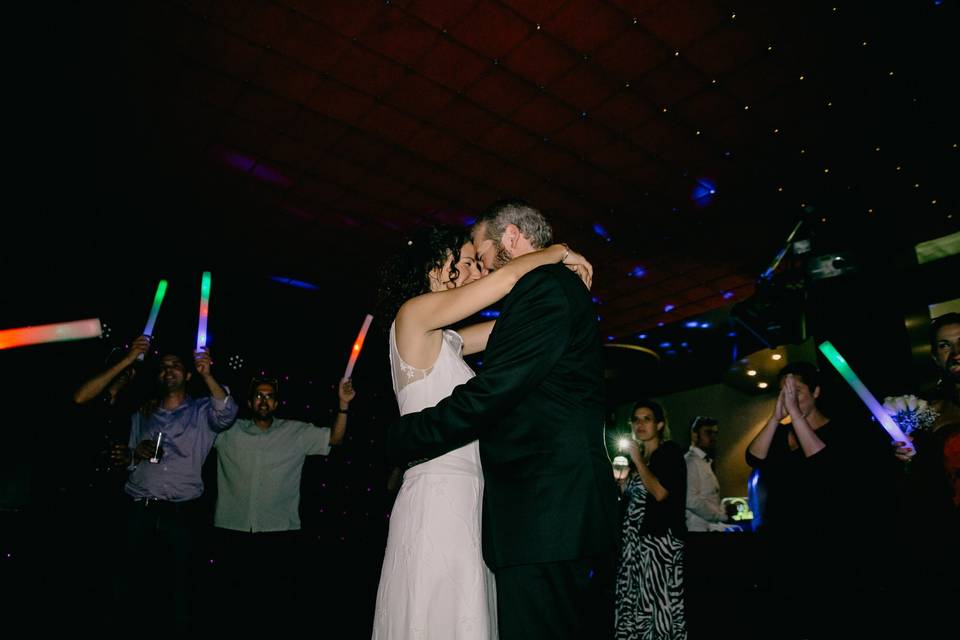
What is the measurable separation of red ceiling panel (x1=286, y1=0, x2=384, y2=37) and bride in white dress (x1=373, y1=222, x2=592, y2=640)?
7.33ft

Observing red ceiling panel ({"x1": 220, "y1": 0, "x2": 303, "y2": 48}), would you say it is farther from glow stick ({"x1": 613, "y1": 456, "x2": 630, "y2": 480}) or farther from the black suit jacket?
glow stick ({"x1": 613, "y1": 456, "x2": 630, "y2": 480})

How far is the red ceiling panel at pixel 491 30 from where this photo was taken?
3.12 metres

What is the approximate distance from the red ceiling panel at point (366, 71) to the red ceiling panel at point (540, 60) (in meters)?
0.73

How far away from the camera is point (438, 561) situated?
136 cm

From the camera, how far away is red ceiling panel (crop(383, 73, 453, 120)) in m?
3.63

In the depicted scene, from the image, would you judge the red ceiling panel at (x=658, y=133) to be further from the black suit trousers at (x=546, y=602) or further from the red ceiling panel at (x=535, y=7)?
the black suit trousers at (x=546, y=602)

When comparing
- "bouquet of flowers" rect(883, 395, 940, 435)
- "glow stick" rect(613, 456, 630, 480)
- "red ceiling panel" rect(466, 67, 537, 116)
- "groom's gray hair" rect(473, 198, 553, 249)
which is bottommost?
"glow stick" rect(613, 456, 630, 480)

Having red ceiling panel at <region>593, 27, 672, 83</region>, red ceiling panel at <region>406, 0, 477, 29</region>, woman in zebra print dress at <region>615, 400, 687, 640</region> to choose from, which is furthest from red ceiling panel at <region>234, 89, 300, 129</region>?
woman in zebra print dress at <region>615, 400, 687, 640</region>

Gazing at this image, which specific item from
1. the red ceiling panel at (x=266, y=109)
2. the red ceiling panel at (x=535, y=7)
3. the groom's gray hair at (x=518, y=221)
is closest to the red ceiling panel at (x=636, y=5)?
the red ceiling panel at (x=535, y=7)

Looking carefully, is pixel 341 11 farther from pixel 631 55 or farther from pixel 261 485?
pixel 261 485

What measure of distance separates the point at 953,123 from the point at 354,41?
13.8 feet

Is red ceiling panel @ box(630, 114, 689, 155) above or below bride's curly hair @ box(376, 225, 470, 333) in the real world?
above

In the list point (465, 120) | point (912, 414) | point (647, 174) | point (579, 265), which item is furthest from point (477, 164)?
point (912, 414)

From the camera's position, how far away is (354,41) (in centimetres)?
330
